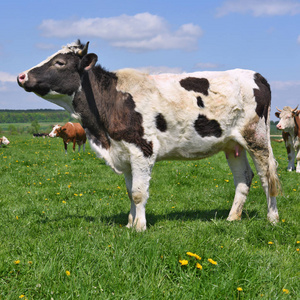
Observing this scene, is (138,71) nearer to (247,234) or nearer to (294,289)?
(247,234)

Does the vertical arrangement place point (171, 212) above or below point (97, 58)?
below

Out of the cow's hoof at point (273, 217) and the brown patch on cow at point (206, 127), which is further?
the cow's hoof at point (273, 217)

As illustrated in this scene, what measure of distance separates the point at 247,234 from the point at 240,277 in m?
1.84

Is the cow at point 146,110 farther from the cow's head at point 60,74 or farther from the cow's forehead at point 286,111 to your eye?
the cow's forehead at point 286,111

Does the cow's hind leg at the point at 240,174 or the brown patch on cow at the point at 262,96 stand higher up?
the brown patch on cow at the point at 262,96

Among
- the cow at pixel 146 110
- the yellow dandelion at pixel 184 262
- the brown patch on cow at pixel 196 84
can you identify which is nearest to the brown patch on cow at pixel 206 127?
the cow at pixel 146 110

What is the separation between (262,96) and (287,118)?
8850mm

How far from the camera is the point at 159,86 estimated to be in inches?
227

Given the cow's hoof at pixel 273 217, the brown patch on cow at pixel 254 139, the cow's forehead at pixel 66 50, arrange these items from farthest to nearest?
the cow's hoof at pixel 273 217
the brown patch on cow at pixel 254 139
the cow's forehead at pixel 66 50

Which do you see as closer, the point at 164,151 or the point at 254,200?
the point at 164,151

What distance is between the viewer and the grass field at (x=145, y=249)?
334cm

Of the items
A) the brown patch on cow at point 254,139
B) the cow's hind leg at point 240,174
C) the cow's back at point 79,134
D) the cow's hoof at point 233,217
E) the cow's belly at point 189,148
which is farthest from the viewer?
the cow's back at point 79,134

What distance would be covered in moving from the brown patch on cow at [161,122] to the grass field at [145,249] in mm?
1620

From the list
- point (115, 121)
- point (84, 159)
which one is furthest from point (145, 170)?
point (84, 159)
